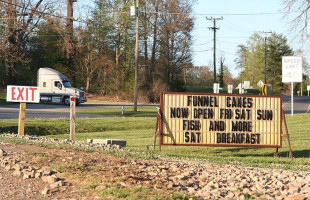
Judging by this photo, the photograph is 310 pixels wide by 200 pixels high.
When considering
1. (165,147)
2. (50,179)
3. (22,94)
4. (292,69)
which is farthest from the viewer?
(292,69)

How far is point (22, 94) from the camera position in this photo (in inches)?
682

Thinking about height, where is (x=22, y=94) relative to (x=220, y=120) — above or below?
above

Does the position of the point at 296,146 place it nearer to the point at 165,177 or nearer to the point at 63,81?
the point at 165,177

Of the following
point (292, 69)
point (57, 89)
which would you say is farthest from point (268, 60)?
point (292, 69)

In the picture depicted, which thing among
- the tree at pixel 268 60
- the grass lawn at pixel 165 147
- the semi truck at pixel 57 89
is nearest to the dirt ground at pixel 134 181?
the grass lawn at pixel 165 147

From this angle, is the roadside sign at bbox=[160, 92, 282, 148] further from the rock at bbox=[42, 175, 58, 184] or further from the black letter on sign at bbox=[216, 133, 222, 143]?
the rock at bbox=[42, 175, 58, 184]

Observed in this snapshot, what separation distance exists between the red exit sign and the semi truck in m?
33.2

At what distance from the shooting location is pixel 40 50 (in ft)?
225

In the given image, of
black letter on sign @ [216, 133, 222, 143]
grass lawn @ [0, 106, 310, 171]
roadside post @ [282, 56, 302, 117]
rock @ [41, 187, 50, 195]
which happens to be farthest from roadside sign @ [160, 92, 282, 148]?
roadside post @ [282, 56, 302, 117]

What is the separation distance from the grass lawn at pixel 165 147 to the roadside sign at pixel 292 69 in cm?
309

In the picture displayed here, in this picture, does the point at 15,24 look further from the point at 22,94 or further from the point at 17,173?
the point at 17,173

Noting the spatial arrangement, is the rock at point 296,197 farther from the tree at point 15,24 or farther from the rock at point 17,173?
the tree at point 15,24

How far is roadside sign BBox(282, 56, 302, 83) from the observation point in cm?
3400

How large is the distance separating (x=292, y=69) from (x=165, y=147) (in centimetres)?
1791
